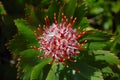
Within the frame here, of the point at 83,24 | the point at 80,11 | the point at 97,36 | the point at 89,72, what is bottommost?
the point at 89,72

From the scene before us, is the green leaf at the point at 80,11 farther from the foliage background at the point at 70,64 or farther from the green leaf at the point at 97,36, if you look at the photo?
the green leaf at the point at 97,36

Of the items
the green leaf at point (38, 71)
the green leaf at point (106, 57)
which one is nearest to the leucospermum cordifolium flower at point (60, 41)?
the green leaf at point (38, 71)

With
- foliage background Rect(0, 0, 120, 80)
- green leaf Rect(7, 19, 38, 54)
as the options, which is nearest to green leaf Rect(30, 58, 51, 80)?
foliage background Rect(0, 0, 120, 80)

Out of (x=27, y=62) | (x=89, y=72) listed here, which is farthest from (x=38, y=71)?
(x=89, y=72)

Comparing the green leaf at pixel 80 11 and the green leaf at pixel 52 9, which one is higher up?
the green leaf at pixel 52 9

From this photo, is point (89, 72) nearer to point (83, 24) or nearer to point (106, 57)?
point (106, 57)

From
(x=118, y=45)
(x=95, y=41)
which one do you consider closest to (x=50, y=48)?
(x=95, y=41)
